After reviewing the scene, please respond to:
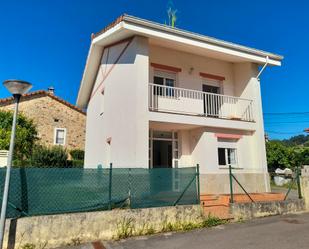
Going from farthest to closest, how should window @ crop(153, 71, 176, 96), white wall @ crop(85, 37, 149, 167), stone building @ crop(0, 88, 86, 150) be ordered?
1. stone building @ crop(0, 88, 86, 150)
2. window @ crop(153, 71, 176, 96)
3. white wall @ crop(85, 37, 149, 167)

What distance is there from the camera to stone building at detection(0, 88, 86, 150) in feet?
68.1

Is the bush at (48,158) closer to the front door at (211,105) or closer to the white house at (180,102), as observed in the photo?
the white house at (180,102)

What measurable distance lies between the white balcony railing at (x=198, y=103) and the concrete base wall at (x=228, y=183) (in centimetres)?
282

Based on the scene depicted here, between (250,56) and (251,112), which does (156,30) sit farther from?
(251,112)

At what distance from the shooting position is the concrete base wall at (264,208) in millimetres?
8891

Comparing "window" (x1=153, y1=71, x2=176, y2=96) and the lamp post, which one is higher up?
"window" (x1=153, y1=71, x2=176, y2=96)

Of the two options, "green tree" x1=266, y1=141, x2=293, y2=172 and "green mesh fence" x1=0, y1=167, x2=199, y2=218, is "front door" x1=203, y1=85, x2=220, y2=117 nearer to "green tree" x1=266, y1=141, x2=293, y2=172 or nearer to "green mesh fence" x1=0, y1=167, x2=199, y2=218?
"green mesh fence" x1=0, y1=167, x2=199, y2=218

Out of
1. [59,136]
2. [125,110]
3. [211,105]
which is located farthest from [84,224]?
[59,136]

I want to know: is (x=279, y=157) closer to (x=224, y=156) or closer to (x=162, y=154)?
(x=224, y=156)

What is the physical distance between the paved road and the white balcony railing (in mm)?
5230

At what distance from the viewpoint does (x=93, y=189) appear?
23.6 feet

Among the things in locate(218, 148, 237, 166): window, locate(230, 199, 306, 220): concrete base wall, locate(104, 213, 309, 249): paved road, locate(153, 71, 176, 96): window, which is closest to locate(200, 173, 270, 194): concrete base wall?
locate(218, 148, 237, 166): window

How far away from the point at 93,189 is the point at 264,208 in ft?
20.6

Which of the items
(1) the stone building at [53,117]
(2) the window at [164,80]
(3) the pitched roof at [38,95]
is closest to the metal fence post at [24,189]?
(2) the window at [164,80]
